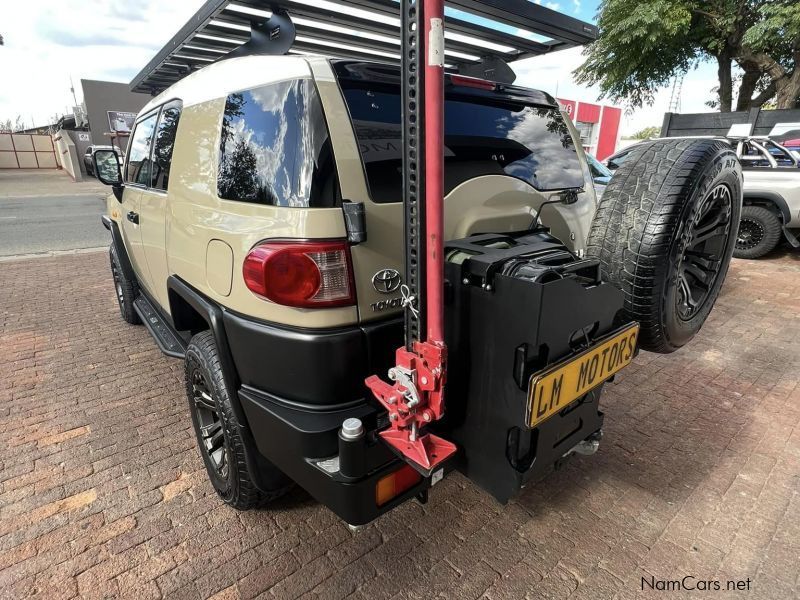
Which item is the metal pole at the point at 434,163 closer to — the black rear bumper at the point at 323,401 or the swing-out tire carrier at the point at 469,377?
the swing-out tire carrier at the point at 469,377

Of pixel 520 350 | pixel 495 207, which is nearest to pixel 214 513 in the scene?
pixel 520 350

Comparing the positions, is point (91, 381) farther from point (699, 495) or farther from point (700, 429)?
point (700, 429)

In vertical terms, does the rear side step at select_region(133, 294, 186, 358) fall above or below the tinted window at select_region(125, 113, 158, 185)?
below

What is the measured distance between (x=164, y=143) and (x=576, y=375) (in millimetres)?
2468

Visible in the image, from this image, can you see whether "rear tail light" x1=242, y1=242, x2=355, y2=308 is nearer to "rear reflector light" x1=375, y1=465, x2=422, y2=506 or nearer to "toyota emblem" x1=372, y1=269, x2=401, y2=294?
"toyota emblem" x1=372, y1=269, x2=401, y2=294

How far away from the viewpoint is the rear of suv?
1.57 m

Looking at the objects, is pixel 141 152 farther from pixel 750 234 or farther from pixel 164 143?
pixel 750 234

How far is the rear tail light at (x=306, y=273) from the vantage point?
1585mm

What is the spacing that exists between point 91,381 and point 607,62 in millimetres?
19543

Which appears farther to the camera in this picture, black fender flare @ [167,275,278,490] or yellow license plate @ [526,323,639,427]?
black fender flare @ [167,275,278,490]

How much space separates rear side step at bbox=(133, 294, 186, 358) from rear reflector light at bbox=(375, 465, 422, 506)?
1463mm

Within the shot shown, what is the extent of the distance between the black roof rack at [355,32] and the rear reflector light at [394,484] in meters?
1.68

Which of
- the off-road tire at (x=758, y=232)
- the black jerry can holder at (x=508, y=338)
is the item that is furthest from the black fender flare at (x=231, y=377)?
the off-road tire at (x=758, y=232)

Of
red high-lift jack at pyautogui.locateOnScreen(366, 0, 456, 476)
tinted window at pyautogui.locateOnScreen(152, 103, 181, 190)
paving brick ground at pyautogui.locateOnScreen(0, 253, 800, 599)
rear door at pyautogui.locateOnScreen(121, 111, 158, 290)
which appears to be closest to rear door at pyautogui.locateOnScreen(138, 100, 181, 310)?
tinted window at pyautogui.locateOnScreen(152, 103, 181, 190)
